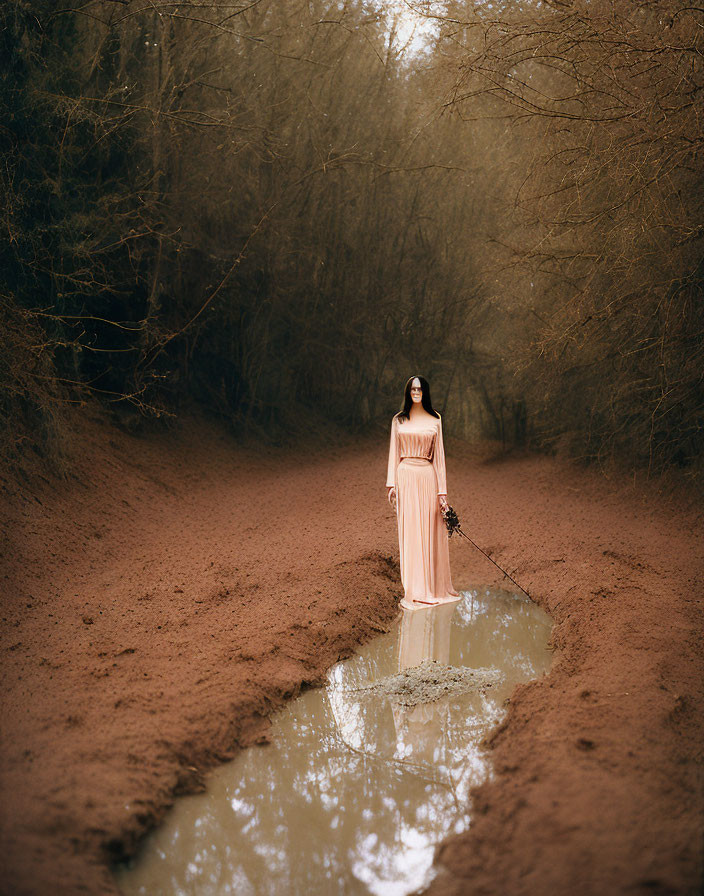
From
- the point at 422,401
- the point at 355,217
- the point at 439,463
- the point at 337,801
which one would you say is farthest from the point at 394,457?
the point at 355,217

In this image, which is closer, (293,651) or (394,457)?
(293,651)

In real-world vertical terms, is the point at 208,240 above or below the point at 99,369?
above

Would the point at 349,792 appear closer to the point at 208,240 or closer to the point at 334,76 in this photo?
the point at 208,240

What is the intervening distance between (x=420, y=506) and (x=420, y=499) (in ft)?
0.19

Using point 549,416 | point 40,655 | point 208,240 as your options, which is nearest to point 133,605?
point 40,655

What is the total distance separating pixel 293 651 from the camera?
16.8 ft

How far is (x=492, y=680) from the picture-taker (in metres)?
4.90

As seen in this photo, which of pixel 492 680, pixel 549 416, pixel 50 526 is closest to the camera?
pixel 492 680

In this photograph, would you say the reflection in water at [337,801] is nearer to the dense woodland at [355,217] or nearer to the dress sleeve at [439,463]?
the dress sleeve at [439,463]

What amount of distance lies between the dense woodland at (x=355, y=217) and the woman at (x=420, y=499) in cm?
247

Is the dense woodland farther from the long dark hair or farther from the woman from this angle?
the woman

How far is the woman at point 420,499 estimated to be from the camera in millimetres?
6508

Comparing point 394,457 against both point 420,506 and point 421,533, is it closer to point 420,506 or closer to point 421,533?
point 420,506

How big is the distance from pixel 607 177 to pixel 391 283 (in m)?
6.28
